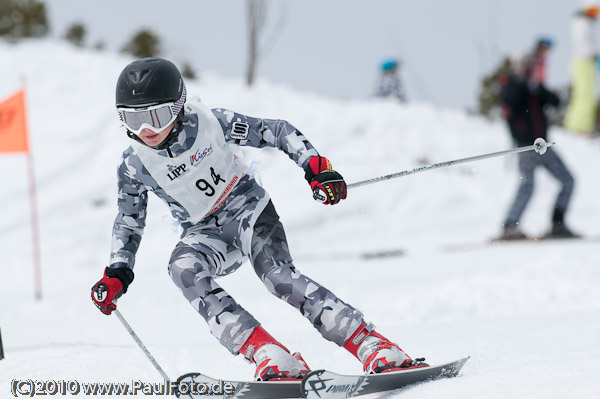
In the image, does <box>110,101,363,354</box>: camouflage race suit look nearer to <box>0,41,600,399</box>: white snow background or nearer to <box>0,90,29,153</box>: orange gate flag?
<box>0,41,600,399</box>: white snow background

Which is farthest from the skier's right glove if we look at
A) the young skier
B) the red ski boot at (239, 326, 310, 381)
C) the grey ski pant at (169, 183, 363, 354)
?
the red ski boot at (239, 326, 310, 381)

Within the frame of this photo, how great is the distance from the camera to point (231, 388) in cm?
266

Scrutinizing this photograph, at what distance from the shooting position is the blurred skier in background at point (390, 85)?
1486cm

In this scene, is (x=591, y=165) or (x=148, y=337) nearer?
(x=148, y=337)

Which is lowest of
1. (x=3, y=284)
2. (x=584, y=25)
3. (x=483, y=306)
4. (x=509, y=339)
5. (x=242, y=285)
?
(x=3, y=284)

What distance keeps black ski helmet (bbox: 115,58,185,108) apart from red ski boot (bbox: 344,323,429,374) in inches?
49.7

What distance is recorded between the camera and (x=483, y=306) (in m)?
5.82

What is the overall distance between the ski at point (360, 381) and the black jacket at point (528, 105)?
6360mm

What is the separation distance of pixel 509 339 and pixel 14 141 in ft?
16.9

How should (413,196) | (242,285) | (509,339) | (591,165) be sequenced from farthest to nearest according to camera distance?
(591,165), (413,196), (242,285), (509,339)

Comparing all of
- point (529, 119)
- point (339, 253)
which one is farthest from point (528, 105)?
point (339, 253)

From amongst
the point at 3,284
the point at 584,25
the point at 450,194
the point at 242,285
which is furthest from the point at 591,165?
the point at 3,284

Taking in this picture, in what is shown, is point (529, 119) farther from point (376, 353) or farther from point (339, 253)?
point (376, 353)

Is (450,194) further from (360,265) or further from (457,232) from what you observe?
(360,265)
